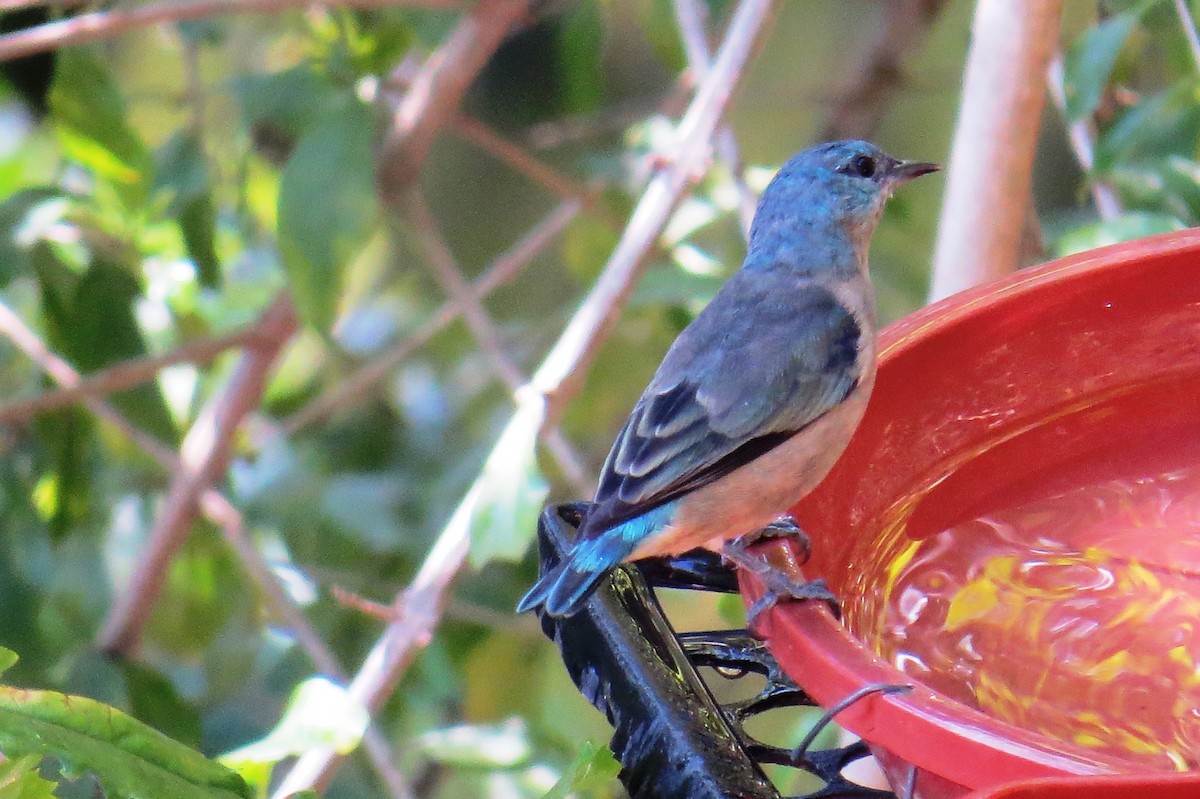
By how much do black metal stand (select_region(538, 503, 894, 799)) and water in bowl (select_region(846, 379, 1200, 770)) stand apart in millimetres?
172

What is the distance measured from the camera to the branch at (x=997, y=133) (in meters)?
2.67

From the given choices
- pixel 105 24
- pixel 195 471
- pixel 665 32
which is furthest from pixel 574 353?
pixel 665 32

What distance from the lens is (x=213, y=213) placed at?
3.80 m

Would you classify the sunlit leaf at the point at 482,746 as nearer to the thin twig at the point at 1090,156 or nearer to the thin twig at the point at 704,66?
the thin twig at the point at 704,66

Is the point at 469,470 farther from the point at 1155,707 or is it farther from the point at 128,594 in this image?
the point at 1155,707

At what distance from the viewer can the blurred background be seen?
3119mm

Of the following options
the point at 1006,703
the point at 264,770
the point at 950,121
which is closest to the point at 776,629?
the point at 1006,703

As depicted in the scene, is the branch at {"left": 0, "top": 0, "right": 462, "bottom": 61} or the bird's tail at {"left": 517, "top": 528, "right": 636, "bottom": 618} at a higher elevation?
the branch at {"left": 0, "top": 0, "right": 462, "bottom": 61}

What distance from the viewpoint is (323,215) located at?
3.10 metres

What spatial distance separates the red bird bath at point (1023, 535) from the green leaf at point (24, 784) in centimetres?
80

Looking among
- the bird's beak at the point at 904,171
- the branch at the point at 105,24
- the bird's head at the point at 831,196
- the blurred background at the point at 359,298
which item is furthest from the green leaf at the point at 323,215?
the bird's beak at the point at 904,171

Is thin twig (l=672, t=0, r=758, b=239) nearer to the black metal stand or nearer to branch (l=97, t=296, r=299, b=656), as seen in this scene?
branch (l=97, t=296, r=299, b=656)

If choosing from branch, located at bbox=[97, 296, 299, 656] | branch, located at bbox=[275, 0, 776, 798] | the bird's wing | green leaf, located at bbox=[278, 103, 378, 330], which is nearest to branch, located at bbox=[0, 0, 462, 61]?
green leaf, located at bbox=[278, 103, 378, 330]

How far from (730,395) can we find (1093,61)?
1010mm
